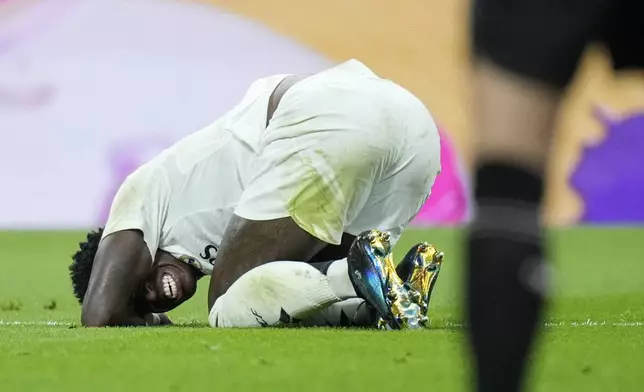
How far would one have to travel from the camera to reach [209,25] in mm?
10969

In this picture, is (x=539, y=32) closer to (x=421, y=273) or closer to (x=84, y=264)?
(x=421, y=273)

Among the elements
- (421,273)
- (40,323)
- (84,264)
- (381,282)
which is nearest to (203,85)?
(84,264)

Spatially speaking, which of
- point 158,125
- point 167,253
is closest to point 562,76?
point 167,253

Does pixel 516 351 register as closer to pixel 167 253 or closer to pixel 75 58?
pixel 167 253

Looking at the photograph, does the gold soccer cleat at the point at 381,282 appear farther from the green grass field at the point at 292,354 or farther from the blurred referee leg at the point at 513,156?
the blurred referee leg at the point at 513,156

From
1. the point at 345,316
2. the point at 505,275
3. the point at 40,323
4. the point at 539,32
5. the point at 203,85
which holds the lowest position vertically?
the point at 203,85

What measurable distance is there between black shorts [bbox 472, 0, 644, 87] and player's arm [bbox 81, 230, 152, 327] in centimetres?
255

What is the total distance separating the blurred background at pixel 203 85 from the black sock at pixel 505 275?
8.90 m

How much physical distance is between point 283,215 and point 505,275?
2.33 metres

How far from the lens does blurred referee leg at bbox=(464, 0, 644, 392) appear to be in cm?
181

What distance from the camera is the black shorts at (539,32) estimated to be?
1.81 metres

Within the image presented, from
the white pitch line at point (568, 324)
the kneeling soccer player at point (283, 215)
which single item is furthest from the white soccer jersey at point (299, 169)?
the white pitch line at point (568, 324)

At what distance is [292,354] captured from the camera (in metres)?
3.25

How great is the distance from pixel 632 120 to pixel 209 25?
3534 millimetres
